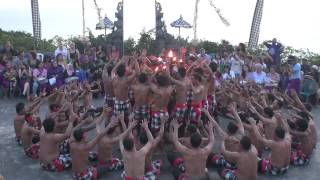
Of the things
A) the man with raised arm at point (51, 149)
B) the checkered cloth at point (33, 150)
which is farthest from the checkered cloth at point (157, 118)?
the checkered cloth at point (33, 150)

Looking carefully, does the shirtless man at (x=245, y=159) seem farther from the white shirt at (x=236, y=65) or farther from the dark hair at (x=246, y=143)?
the white shirt at (x=236, y=65)

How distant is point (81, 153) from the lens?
807cm

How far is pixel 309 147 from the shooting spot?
9430mm

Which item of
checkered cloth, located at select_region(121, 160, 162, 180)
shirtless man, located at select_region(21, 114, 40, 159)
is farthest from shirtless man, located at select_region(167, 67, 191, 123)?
A: shirtless man, located at select_region(21, 114, 40, 159)

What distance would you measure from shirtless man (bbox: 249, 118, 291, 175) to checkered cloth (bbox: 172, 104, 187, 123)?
1.57 m

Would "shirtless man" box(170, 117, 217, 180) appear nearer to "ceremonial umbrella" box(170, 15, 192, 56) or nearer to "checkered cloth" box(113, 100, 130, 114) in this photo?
"checkered cloth" box(113, 100, 130, 114)

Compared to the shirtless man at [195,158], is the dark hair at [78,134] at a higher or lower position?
higher

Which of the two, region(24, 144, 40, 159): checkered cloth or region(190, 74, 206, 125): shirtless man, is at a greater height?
region(190, 74, 206, 125): shirtless man

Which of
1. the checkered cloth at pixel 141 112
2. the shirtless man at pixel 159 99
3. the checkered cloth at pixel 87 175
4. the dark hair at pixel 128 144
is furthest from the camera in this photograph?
the checkered cloth at pixel 141 112

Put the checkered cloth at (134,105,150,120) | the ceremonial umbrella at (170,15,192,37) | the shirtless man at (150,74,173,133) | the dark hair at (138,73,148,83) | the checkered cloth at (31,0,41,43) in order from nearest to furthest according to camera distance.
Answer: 1. the shirtless man at (150,74,173,133)
2. the dark hair at (138,73,148,83)
3. the checkered cloth at (134,105,150,120)
4. the checkered cloth at (31,0,41,43)
5. the ceremonial umbrella at (170,15,192,37)

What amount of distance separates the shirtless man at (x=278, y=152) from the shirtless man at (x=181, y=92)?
61.9 inches

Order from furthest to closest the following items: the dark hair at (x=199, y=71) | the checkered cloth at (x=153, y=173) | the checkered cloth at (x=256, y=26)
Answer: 1. the checkered cloth at (x=256, y=26)
2. the dark hair at (x=199, y=71)
3. the checkered cloth at (x=153, y=173)

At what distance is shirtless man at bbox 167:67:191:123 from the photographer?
31.6ft

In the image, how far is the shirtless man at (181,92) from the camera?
31.6 feet
